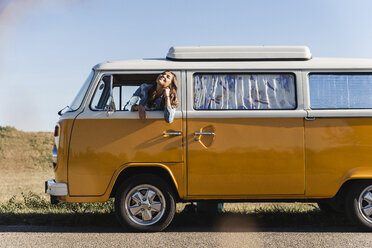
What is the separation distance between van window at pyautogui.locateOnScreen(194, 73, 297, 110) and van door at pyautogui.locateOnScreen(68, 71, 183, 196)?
0.48 m

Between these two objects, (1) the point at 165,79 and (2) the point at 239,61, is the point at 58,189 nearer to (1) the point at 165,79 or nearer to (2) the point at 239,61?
(1) the point at 165,79

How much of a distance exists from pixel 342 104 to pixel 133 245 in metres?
3.47

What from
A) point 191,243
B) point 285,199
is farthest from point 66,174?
point 285,199

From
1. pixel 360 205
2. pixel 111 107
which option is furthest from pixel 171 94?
pixel 360 205

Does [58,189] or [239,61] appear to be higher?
[239,61]

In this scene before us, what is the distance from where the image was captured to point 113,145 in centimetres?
705

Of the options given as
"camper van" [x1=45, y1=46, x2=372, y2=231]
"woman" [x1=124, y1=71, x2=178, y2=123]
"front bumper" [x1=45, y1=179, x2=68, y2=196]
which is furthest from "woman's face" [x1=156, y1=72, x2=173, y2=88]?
"front bumper" [x1=45, y1=179, x2=68, y2=196]

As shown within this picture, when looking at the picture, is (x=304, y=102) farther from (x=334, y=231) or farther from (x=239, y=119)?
(x=334, y=231)

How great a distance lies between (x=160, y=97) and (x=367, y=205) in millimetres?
3328

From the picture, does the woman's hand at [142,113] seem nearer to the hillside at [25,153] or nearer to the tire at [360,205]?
the tire at [360,205]

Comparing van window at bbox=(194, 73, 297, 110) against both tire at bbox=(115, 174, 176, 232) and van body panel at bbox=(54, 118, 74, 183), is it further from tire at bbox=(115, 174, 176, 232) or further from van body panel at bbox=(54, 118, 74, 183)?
van body panel at bbox=(54, 118, 74, 183)

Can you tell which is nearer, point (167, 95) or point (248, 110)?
point (167, 95)

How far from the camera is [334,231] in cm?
Answer: 730

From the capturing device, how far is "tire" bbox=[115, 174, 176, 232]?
7.12 meters
